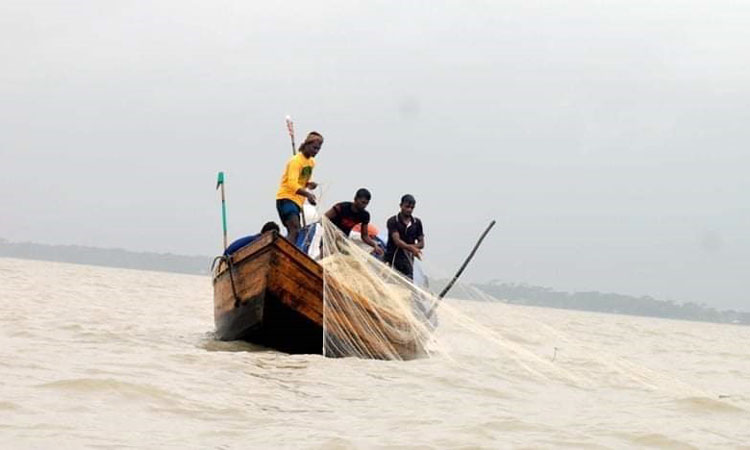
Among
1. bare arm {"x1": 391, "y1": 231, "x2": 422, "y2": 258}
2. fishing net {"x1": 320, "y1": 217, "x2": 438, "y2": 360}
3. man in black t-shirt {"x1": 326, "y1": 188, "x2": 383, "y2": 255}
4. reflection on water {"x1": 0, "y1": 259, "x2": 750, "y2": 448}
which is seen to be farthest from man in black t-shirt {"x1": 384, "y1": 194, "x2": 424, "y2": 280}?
reflection on water {"x1": 0, "y1": 259, "x2": 750, "y2": 448}

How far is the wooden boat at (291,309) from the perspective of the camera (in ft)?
28.0

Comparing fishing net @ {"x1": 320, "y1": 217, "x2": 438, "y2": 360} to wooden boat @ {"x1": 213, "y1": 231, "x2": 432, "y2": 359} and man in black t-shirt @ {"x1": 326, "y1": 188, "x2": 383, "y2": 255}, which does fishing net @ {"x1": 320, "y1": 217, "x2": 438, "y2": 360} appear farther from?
man in black t-shirt @ {"x1": 326, "y1": 188, "x2": 383, "y2": 255}

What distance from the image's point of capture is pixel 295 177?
9.42 meters

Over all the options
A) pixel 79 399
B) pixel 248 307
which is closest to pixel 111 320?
pixel 248 307

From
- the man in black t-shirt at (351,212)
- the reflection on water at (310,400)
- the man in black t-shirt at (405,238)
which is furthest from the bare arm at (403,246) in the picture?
the reflection on water at (310,400)

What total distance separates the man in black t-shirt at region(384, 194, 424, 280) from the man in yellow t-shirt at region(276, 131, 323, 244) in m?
1.13

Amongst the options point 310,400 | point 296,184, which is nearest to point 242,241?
point 296,184

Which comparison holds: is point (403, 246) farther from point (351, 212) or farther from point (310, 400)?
point (310, 400)

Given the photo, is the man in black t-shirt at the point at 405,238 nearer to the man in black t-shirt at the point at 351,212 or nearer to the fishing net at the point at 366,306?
the man in black t-shirt at the point at 351,212

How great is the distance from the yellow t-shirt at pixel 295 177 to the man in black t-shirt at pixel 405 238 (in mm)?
1204

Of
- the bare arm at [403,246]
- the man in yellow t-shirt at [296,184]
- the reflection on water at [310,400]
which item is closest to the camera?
the reflection on water at [310,400]

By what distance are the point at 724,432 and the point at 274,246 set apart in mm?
3997

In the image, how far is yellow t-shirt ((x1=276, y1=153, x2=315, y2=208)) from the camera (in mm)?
9422

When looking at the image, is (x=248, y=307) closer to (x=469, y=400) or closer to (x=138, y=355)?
(x=138, y=355)
